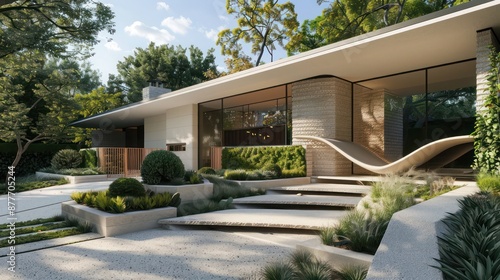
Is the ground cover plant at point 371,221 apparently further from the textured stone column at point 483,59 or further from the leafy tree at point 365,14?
the leafy tree at point 365,14

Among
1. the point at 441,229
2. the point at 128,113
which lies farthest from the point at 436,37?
the point at 128,113

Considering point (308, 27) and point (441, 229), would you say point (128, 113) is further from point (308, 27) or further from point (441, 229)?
point (441, 229)

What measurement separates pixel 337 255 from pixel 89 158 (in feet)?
52.3

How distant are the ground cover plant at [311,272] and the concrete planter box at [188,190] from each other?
4.03m

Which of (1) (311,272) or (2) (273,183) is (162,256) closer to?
(1) (311,272)

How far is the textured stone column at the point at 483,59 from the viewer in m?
6.05

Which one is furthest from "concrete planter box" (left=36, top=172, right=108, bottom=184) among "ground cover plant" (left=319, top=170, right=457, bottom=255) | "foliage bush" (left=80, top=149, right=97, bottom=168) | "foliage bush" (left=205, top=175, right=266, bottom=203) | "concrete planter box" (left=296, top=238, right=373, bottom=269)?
"concrete planter box" (left=296, top=238, right=373, bottom=269)

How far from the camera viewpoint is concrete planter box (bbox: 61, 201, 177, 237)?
4.65m

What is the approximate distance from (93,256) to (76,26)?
1043 centimetres

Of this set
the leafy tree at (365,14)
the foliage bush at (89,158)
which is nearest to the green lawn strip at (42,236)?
the foliage bush at (89,158)

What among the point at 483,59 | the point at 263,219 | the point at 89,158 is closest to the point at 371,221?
the point at 263,219

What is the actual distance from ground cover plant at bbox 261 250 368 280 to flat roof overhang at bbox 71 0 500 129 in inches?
207

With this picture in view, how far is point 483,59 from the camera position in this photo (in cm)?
620

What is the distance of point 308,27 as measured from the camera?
22656 millimetres
